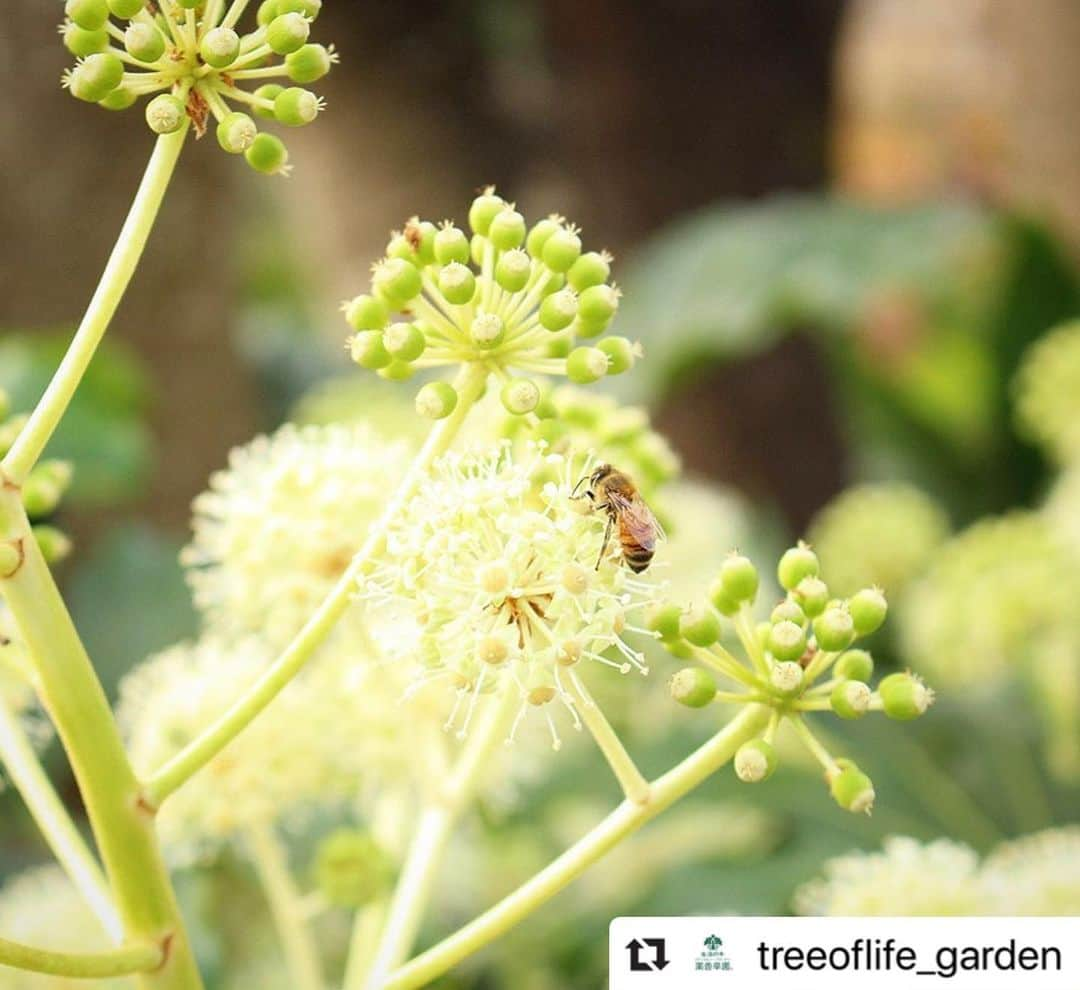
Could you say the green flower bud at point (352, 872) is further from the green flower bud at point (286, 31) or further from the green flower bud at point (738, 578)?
the green flower bud at point (286, 31)

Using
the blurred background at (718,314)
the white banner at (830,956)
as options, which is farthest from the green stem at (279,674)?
the blurred background at (718,314)

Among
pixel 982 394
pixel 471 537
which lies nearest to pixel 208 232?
pixel 982 394

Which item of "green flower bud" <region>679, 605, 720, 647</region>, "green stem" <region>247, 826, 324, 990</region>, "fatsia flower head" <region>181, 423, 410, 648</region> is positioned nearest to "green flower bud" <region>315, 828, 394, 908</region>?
"green stem" <region>247, 826, 324, 990</region>

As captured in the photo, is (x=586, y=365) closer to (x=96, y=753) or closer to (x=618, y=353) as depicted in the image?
(x=618, y=353)

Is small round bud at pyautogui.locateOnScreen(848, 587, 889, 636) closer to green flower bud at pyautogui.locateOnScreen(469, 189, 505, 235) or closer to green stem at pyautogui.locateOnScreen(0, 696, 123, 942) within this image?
green flower bud at pyautogui.locateOnScreen(469, 189, 505, 235)

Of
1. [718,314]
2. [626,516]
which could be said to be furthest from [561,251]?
[718,314]

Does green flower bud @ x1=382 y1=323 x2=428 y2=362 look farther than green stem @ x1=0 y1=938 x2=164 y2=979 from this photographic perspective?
Yes

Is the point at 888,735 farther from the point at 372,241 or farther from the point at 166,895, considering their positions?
the point at 372,241

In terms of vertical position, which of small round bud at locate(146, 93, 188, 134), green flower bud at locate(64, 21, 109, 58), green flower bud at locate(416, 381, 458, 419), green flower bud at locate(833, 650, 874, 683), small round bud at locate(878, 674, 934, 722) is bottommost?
small round bud at locate(878, 674, 934, 722)
